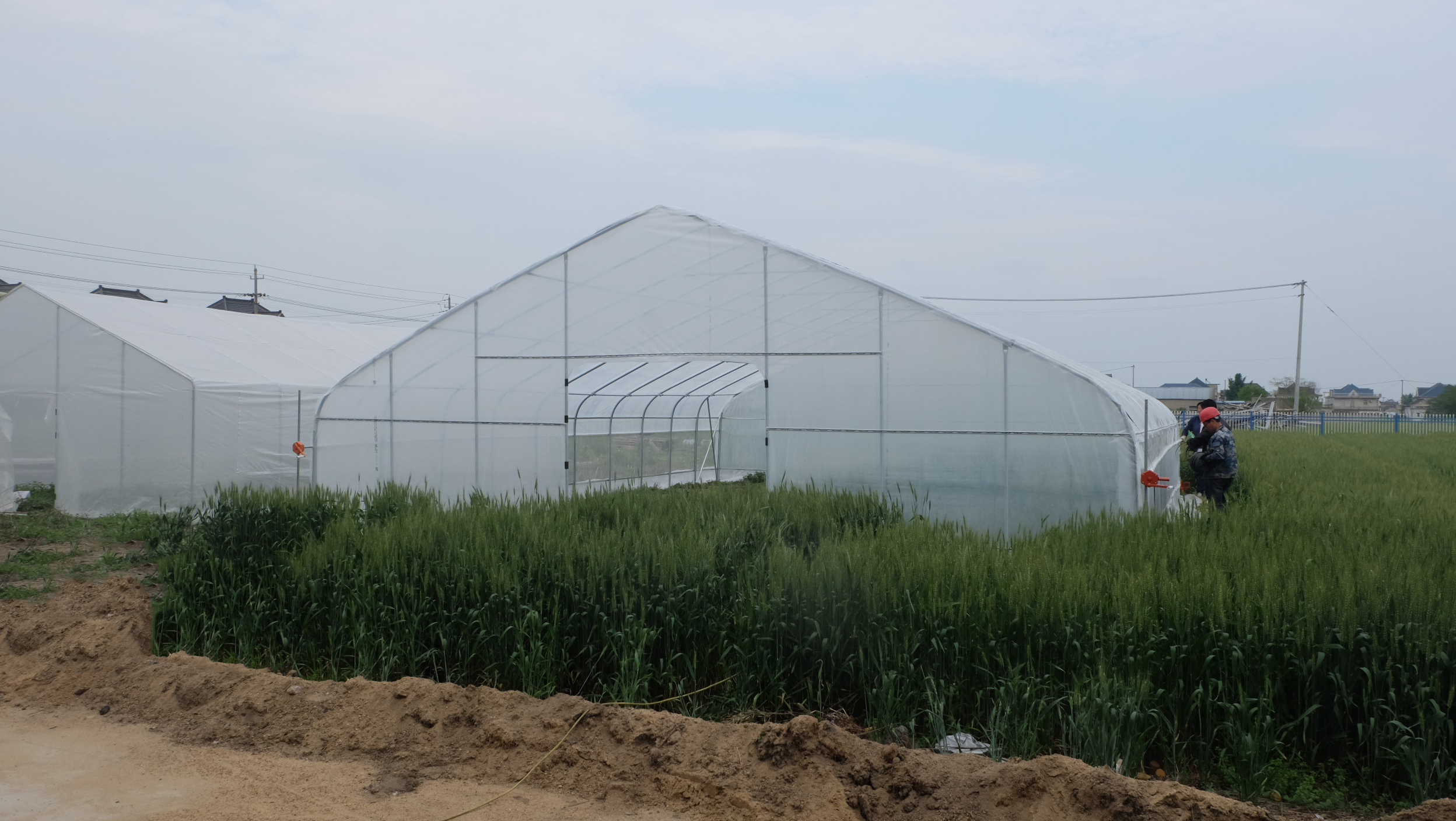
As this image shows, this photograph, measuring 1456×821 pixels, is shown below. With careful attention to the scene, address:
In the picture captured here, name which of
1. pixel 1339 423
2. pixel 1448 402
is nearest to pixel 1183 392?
pixel 1448 402

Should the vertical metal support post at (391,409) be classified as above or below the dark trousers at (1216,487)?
above

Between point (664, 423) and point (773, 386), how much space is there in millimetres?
7823

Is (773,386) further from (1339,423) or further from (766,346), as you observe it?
(1339,423)

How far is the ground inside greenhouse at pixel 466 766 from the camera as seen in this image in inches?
153

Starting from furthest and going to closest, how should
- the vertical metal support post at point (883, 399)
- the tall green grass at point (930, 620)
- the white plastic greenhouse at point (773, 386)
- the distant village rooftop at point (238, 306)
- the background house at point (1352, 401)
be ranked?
the background house at point (1352, 401) → the distant village rooftop at point (238, 306) → the vertical metal support post at point (883, 399) → the white plastic greenhouse at point (773, 386) → the tall green grass at point (930, 620)

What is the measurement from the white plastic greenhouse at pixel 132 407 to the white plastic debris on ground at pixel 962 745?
12.7 metres

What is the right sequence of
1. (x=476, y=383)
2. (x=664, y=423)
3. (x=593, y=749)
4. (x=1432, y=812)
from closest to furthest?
(x=1432, y=812), (x=593, y=749), (x=476, y=383), (x=664, y=423)

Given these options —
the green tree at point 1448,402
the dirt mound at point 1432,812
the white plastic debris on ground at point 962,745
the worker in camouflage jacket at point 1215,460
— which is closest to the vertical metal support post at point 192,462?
the white plastic debris on ground at point 962,745

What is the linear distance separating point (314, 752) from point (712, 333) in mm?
8135

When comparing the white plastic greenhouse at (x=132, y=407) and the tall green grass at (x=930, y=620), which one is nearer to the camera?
the tall green grass at (x=930, y=620)

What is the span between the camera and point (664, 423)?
19.7m

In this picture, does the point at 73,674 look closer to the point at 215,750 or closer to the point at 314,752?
the point at 215,750

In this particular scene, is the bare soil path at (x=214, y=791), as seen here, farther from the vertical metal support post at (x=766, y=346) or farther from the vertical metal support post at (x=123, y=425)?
the vertical metal support post at (x=123, y=425)

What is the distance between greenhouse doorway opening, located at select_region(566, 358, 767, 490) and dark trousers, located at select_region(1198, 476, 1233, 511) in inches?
270
